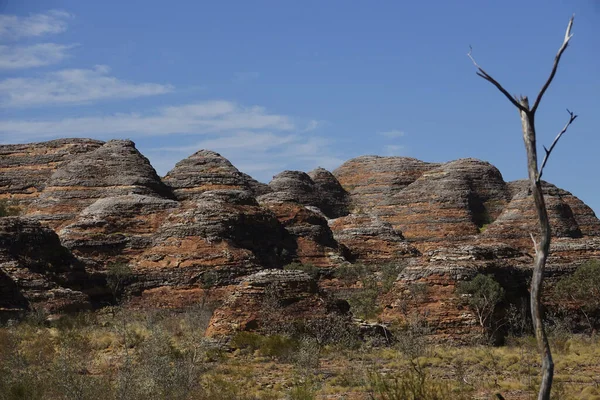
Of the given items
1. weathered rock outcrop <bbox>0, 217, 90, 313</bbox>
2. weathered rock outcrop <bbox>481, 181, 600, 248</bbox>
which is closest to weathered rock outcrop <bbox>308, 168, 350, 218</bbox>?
weathered rock outcrop <bbox>481, 181, 600, 248</bbox>

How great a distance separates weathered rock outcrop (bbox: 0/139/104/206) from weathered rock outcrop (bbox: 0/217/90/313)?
2204 cm

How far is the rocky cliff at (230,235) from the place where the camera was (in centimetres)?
3057

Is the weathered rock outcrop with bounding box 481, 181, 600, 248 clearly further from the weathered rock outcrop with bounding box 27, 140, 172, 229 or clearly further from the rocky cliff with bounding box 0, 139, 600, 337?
the weathered rock outcrop with bounding box 27, 140, 172, 229

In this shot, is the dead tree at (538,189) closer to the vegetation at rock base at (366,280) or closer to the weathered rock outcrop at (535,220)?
the vegetation at rock base at (366,280)

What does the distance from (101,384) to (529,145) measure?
433 inches

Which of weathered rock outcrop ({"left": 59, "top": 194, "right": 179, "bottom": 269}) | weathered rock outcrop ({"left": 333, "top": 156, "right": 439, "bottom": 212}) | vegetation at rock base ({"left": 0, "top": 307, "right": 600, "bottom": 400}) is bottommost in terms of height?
vegetation at rock base ({"left": 0, "top": 307, "right": 600, "bottom": 400})

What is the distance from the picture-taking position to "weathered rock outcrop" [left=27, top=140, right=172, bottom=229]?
51.3 meters

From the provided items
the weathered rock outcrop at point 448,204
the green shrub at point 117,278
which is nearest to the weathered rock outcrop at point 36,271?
the green shrub at point 117,278

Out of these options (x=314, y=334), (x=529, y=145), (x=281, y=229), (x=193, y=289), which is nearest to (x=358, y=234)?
(x=281, y=229)

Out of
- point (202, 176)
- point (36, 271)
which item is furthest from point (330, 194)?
point (36, 271)

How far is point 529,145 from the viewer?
1182cm

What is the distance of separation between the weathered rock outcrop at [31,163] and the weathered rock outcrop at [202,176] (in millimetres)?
8925

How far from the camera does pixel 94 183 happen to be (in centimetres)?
5331

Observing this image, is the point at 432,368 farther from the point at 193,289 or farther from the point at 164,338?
the point at 193,289
